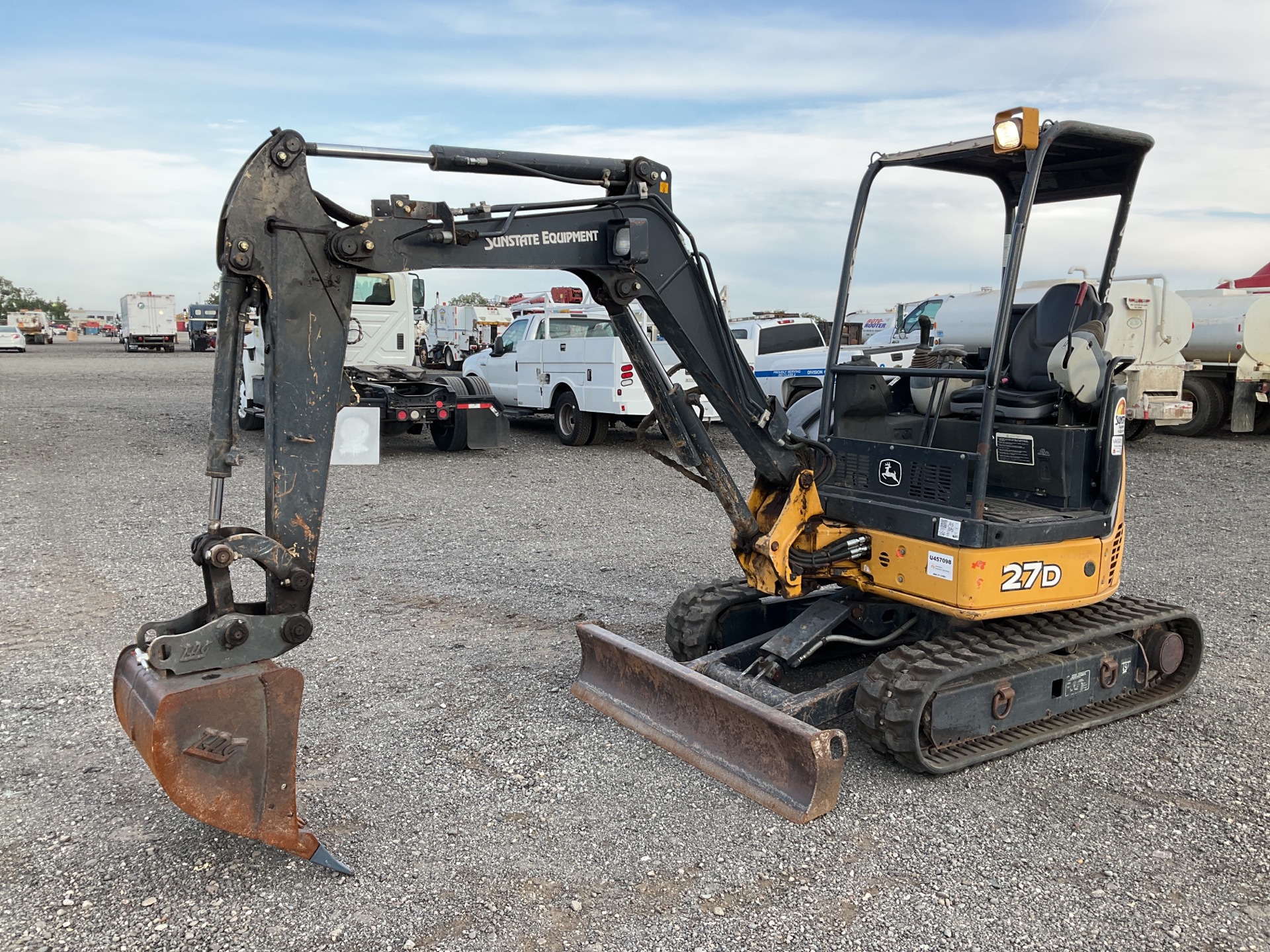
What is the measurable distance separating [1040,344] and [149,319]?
5572 centimetres

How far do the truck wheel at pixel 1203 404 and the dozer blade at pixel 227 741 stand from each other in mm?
17543

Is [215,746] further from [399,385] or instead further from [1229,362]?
[1229,362]

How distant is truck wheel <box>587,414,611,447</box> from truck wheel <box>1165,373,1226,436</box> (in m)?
9.95

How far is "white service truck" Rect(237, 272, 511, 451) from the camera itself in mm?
→ 14381

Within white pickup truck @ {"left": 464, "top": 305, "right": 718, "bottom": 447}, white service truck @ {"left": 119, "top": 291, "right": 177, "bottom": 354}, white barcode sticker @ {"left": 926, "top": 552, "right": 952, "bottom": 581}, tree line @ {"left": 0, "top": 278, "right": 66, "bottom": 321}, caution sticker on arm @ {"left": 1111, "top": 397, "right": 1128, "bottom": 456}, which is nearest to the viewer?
white barcode sticker @ {"left": 926, "top": 552, "right": 952, "bottom": 581}

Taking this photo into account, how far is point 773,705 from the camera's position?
472cm

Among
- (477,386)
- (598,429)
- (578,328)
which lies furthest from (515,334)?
(598,429)

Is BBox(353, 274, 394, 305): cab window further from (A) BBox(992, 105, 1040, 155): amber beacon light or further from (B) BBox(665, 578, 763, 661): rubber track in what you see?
(A) BBox(992, 105, 1040, 155): amber beacon light

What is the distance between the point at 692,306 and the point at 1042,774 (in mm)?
2686

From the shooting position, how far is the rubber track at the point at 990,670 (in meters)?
4.46

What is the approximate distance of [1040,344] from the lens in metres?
5.27

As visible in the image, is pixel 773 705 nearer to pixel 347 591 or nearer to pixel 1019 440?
pixel 1019 440

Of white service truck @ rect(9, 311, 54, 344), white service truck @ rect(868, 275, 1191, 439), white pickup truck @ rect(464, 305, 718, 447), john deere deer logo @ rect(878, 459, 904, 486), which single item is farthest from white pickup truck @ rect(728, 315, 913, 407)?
white service truck @ rect(9, 311, 54, 344)

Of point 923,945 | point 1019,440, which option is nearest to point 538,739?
point 923,945
